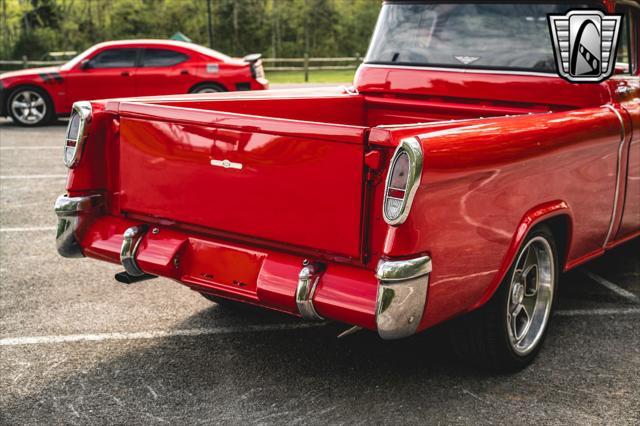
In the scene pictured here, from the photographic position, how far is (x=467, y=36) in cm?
527

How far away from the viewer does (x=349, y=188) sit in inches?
129

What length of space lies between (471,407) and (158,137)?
1.92 metres

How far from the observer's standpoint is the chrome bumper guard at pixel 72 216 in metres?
3.98

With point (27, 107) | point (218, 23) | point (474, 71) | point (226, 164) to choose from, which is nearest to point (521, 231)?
point (226, 164)

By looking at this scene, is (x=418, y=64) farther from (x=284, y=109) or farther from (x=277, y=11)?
(x=277, y=11)

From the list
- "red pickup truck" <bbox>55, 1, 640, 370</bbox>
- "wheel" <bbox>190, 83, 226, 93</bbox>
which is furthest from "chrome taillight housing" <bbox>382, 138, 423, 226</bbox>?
"wheel" <bbox>190, 83, 226, 93</bbox>

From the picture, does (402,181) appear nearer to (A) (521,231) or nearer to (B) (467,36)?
(A) (521,231)

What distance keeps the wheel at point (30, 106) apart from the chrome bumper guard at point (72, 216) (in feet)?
35.8

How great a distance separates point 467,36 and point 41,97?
10.7 metres

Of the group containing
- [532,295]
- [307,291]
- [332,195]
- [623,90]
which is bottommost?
[532,295]

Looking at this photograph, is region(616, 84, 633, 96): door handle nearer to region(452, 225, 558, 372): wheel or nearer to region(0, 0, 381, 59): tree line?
region(452, 225, 558, 372): wheel

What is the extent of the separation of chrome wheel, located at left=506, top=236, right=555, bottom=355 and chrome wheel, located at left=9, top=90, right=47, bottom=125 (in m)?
11.8

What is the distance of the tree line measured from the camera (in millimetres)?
47500

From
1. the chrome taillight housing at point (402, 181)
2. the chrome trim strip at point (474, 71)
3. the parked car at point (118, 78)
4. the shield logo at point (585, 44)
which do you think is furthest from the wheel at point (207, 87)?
the chrome taillight housing at point (402, 181)
